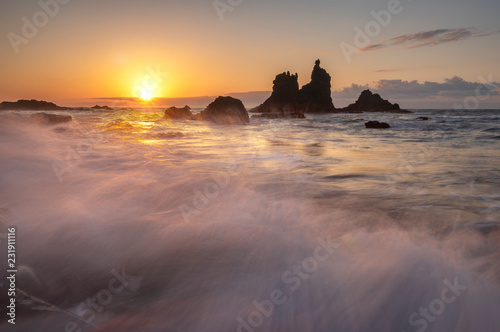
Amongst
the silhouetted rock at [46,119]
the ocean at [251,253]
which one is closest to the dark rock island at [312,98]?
the silhouetted rock at [46,119]

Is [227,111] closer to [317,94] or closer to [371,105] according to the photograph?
[317,94]

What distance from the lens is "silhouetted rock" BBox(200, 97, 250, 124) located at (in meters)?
36.0

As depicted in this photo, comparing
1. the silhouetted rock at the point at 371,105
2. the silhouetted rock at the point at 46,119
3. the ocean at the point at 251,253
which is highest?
the silhouetted rock at the point at 371,105

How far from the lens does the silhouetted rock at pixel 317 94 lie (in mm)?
112938

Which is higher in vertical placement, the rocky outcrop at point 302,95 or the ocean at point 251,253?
the rocky outcrop at point 302,95

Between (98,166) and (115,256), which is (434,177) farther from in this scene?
(98,166)

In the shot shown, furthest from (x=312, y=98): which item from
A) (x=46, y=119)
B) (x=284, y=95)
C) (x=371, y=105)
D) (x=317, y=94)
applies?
(x=46, y=119)

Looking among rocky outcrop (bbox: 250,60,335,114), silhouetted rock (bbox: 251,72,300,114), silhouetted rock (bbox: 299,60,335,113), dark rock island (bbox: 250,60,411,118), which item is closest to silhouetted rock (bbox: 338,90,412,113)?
dark rock island (bbox: 250,60,411,118)

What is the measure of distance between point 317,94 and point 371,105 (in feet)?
77.2

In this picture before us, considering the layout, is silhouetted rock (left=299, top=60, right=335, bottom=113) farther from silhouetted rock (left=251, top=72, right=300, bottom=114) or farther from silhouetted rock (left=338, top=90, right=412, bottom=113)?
silhouetted rock (left=338, top=90, right=412, bottom=113)

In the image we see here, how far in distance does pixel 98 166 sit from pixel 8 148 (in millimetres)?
3632

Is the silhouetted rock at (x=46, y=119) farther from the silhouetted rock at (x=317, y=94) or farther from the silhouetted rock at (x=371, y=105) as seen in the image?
the silhouetted rock at (x=371, y=105)

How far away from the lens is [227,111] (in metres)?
36.0

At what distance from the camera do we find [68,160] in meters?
8.55
